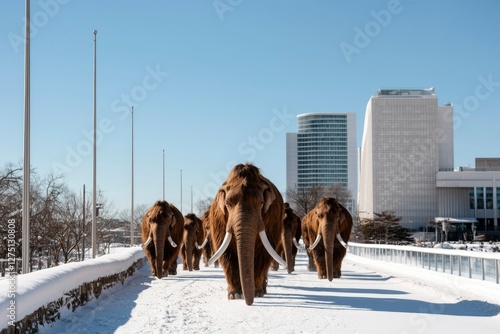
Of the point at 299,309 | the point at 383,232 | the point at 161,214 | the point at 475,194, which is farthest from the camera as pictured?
the point at 475,194

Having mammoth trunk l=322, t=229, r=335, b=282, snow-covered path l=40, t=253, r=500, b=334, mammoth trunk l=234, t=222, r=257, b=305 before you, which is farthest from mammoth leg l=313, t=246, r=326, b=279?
mammoth trunk l=234, t=222, r=257, b=305

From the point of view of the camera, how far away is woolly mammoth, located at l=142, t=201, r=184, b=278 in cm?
2236

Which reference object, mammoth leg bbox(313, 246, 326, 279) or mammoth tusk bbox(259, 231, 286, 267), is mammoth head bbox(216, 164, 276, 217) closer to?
mammoth tusk bbox(259, 231, 286, 267)

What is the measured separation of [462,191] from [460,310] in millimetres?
139407

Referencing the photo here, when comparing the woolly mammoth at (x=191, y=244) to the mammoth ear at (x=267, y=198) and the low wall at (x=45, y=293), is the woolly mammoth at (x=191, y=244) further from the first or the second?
the mammoth ear at (x=267, y=198)

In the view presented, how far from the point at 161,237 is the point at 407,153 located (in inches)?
5467

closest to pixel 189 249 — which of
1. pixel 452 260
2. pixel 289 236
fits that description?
pixel 289 236

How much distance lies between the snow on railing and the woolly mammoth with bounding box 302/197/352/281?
9.02ft

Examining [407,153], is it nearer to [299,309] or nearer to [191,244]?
[191,244]

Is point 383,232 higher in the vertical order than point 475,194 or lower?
lower

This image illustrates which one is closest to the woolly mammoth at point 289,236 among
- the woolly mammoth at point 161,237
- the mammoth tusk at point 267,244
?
the woolly mammoth at point 161,237

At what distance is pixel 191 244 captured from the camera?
28.9 m

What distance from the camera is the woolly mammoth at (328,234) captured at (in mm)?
20656

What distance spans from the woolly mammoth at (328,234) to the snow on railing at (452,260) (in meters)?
2.75
